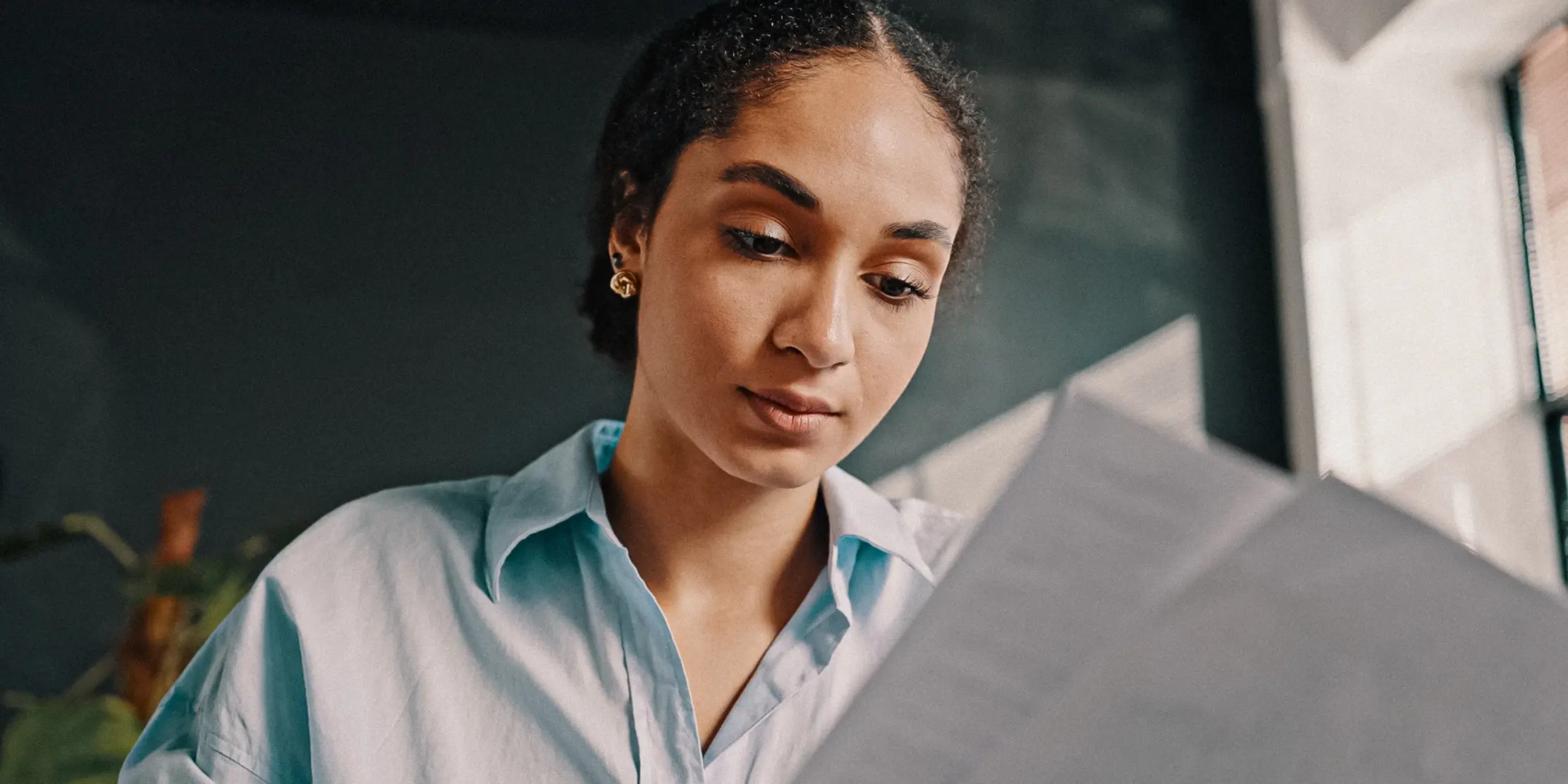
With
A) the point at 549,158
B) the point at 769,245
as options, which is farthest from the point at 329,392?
the point at 769,245

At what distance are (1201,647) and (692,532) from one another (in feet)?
1.89

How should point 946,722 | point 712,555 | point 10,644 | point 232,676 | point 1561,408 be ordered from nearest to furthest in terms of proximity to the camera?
point 946,722 → point 232,676 → point 712,555 → point 10,644 → point 1561,408

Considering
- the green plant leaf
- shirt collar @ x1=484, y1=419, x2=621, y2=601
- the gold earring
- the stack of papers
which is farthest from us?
the green plant leaf

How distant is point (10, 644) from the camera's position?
217 cm

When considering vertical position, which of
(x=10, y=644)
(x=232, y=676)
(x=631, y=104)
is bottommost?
(x=10, y=644)

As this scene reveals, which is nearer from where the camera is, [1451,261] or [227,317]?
[227,317]

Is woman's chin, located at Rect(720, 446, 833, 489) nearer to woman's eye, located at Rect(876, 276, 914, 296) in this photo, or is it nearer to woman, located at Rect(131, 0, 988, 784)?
woman, located at Rect(131, 0, 988, 784)

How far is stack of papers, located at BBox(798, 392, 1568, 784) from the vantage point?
0.27m

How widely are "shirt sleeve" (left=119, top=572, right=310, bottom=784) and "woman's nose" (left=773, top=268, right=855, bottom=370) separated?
1.21 ft

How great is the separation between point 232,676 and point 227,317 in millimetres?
1789

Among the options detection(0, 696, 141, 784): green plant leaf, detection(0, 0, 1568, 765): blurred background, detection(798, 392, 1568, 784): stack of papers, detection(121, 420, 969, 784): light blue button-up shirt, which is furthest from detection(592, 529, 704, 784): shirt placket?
detection(0, 0, 1568, 765): blurred background

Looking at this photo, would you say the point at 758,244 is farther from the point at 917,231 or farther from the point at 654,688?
the point at 654,688

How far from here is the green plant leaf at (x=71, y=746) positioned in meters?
1.46

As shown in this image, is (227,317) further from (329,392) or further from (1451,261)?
(1451,261)
